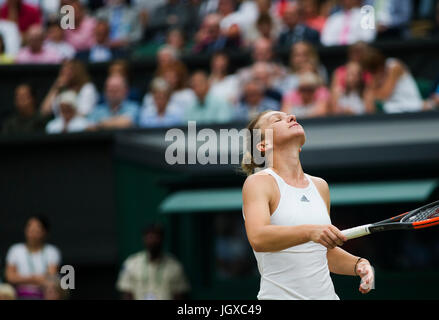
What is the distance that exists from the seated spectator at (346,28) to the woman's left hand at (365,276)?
6360mm

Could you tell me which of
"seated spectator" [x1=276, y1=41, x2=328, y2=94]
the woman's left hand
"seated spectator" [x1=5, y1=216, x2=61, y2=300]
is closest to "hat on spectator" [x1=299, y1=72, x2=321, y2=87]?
"seated spectator" [x1=276, y1=41, x2=328, y2=94]

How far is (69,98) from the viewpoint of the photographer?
32.8 feet

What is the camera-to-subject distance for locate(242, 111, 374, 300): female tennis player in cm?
374

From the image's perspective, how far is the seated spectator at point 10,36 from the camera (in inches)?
466

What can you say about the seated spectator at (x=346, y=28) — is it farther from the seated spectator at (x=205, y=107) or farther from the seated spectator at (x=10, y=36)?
the seated spectator at (x=10, y=36)

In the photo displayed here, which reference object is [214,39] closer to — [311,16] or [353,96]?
[311,16]

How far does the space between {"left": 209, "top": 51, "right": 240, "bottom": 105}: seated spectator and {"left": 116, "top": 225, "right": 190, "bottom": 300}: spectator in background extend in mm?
1992

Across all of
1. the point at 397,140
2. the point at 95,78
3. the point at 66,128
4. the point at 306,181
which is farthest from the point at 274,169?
the point at 95,78

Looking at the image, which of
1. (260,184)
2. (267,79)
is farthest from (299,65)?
(260,184)

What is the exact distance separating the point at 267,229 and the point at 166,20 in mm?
9206

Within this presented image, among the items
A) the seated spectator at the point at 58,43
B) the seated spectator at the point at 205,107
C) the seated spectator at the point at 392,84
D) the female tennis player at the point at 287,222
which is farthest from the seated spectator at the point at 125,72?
the female tennis player at the point at 287,222

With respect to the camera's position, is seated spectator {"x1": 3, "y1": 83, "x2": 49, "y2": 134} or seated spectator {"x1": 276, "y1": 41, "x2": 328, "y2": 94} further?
seated spectator {"x1": 3, "y1": 83, "x2": 49, "y2": 134}

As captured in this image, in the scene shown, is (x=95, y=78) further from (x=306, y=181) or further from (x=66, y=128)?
(x=306, y=181)
